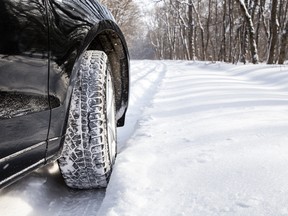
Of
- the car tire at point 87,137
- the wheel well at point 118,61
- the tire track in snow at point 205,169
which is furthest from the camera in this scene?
the wheel well at point 118,61

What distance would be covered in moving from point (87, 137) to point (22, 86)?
47cm

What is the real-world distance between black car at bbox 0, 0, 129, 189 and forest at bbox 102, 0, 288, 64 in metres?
12.2

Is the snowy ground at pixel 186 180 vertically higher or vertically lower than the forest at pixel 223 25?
lower

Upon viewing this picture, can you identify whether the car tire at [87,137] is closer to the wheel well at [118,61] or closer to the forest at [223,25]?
the wheel well at [118,61]

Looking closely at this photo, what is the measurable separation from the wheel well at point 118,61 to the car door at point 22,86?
0.95 m

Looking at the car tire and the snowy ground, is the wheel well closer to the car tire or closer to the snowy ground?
the snowy ground

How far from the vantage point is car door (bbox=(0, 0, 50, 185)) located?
94cm

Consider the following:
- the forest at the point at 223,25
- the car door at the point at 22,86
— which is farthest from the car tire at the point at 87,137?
the forest at the point at 223,25

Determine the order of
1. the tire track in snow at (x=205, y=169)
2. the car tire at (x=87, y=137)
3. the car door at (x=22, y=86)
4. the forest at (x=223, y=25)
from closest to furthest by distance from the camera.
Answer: the car door at (x=22, y=86) → the tire track in snow at (x=205, y=169) → the car tire at (x=87, y=137) → the forest at (x=223, y=25)

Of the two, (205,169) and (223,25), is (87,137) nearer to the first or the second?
(205,169)

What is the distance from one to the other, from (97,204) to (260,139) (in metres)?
1.01

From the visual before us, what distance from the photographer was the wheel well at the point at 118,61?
6.75ft

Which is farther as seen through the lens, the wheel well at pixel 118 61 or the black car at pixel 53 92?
the wheel well at pixel 118 61

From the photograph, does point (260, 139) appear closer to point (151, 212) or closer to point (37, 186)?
point (151, 212)
